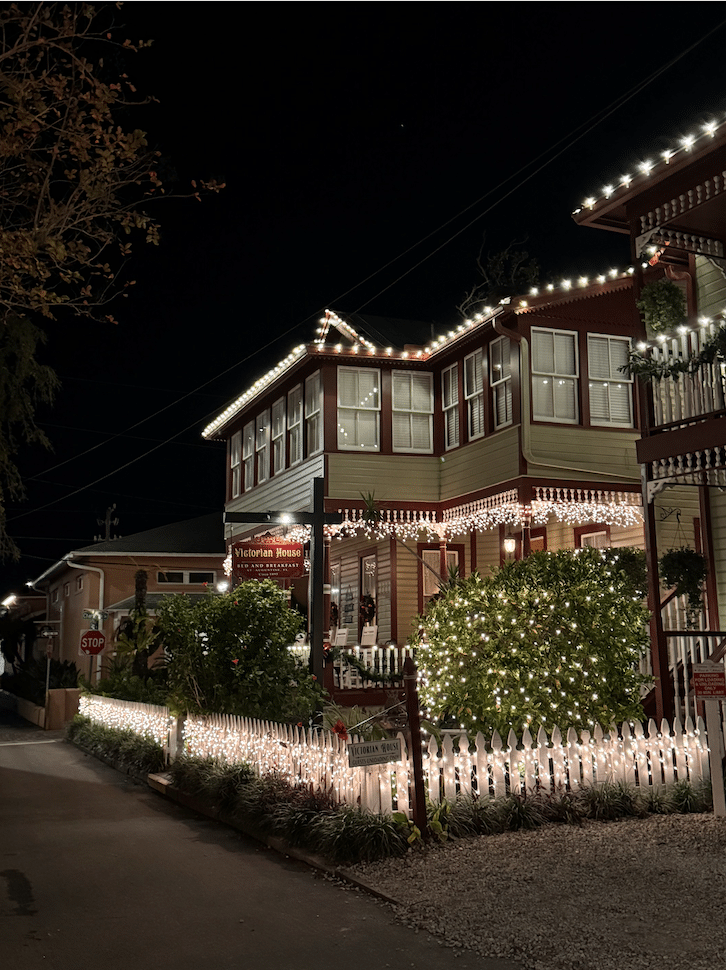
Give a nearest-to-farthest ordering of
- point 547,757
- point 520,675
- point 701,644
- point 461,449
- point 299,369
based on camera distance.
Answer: point 547,757 → point 520,675 → point 701,644 → point 461,449 → point 299,369

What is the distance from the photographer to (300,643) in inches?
862

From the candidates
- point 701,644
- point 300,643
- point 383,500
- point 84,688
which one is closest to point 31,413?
point 701,644

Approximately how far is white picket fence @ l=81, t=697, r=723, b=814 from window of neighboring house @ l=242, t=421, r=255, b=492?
15.6m

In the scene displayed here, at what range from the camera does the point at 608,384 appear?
18.8m

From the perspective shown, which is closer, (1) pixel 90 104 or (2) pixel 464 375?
(1) pixel 90 104

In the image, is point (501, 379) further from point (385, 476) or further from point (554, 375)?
point (385, 476)

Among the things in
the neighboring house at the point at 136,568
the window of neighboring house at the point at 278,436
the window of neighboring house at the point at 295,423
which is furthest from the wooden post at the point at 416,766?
the neighboring house at the point at 136,568

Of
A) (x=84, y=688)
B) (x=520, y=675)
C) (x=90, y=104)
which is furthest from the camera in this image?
(x=84, y=688)

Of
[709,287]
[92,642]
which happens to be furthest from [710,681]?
[92,642]

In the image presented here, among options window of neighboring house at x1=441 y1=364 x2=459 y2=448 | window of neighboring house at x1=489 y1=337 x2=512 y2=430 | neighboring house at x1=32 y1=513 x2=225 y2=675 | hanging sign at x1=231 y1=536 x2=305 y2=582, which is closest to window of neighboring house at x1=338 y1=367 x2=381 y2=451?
window of neighboring house at x1=441 y1=364 x2=459 y2=448

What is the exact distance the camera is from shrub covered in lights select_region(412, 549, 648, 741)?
10484 millimetres

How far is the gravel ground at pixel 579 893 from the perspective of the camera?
18.9ft

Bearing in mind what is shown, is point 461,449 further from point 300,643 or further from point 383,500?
point 300,643

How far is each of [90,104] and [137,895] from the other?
22.1 ft
